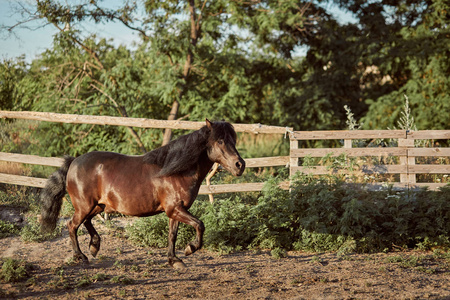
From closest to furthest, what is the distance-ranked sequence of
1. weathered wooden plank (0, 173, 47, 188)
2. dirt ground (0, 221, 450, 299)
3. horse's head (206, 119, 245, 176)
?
dirt ground (0, 221, 450, 299), horse's head (206, 119, 245, 176), weathered wooden plank (0, 173, 47, 188)

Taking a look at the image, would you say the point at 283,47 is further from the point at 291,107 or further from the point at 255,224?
the point at 255,224

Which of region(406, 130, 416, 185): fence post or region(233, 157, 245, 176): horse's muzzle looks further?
region(406, 130, 416, 185): fence post

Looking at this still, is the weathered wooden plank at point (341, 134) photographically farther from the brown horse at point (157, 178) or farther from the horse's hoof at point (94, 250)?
the horse's hoof at point (94, 250)

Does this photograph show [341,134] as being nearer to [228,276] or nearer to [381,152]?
[381,152]

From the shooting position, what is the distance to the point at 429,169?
744 centimetres

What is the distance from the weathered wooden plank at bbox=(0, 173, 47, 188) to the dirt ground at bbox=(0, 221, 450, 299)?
5.39 feet

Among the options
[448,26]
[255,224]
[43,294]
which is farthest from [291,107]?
[43,294]

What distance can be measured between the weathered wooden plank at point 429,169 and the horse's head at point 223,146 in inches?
150

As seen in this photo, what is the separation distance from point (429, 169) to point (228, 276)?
14.0 ft

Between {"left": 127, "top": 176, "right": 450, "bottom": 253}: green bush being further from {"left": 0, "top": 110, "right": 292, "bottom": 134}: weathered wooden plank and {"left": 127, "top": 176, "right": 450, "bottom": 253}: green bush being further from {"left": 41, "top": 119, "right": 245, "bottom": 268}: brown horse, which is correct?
{"left": 41, "top": 119, "right": 245, "bottom": 268}: brown horse

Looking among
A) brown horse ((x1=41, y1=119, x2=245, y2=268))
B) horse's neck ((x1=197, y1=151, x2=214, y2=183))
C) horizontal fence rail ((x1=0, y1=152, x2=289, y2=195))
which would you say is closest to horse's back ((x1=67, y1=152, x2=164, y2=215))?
brown horse ((x1=41, y1=119, x2=245, y2=268))

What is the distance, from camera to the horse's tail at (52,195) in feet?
18.9

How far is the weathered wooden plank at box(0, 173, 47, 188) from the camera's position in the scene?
7.95 meters

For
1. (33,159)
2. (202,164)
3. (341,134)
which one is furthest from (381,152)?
(33,159)
